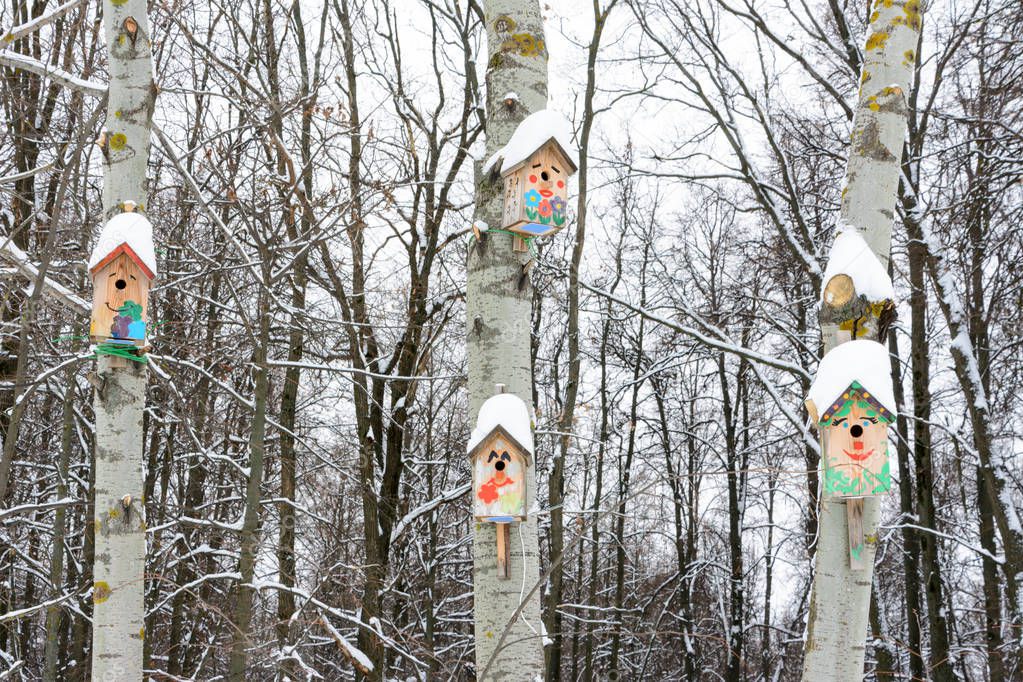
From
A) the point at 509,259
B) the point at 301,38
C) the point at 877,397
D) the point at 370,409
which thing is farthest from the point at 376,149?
the point at 877,397

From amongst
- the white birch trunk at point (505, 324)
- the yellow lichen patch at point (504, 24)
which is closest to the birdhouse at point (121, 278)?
the white birch trunk at point (505, 324)

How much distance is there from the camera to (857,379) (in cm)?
310

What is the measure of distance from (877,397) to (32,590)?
9622 mm

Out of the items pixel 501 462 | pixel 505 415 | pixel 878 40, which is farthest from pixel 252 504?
pixel 878 40

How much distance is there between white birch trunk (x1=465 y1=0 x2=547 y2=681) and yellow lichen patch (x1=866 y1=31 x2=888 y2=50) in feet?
4.34

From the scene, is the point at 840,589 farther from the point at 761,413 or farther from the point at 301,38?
the point at 761,413

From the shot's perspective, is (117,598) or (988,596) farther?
(988,596)

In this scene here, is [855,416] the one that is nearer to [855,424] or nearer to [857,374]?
[855,424]

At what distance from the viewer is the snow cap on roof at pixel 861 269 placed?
3166 mm

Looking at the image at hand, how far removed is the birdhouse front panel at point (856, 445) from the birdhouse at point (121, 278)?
262 cm

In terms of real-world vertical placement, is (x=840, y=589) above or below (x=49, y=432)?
below

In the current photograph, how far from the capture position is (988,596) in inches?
378

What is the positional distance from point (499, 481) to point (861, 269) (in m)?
1.48

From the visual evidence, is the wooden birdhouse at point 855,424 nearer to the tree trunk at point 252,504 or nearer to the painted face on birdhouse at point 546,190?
the painted face on birdhouse at point 546,190
